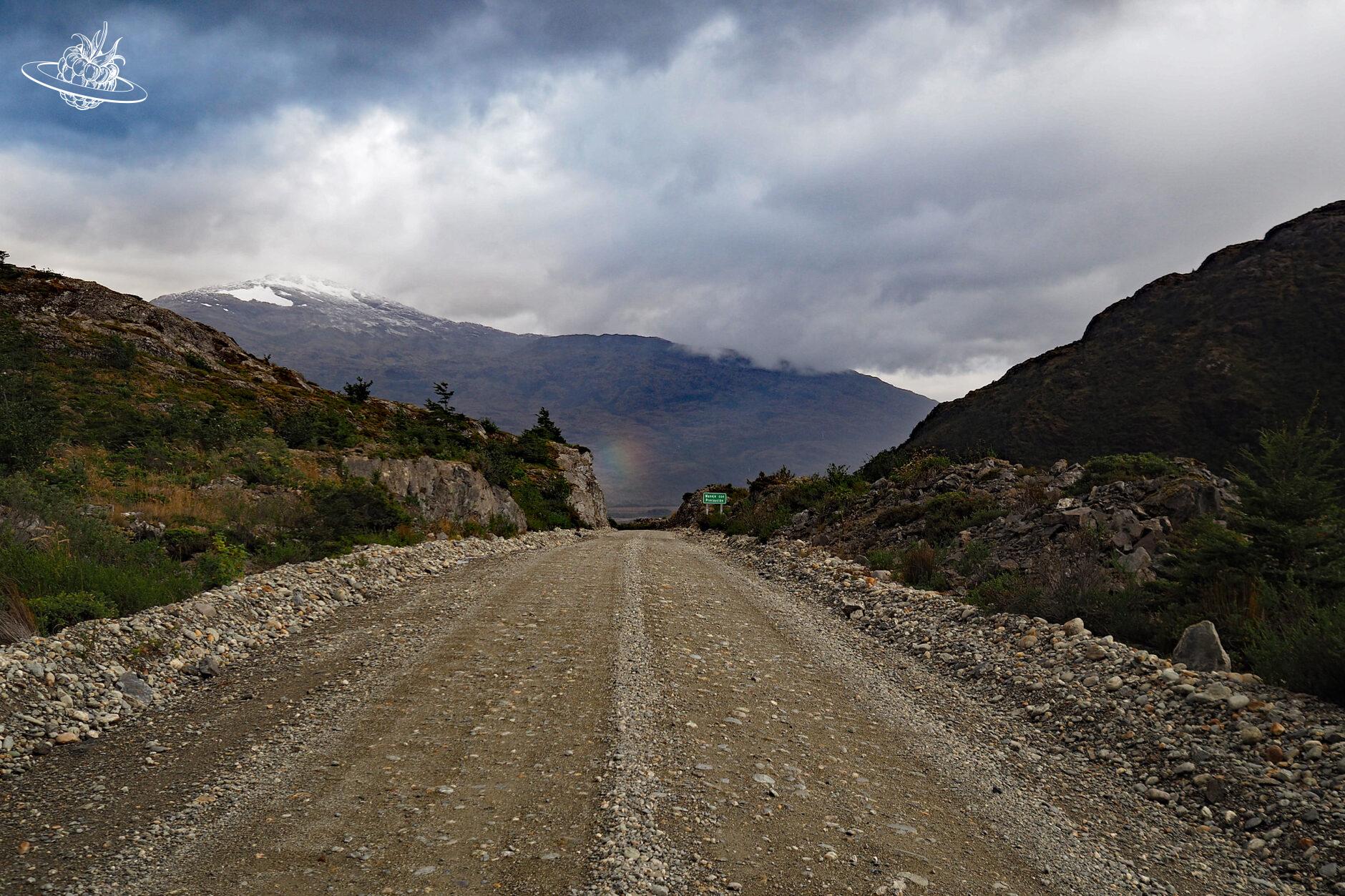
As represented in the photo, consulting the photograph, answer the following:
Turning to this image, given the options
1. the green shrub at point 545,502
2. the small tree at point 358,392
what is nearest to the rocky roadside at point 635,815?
the green shrub at point 545,502

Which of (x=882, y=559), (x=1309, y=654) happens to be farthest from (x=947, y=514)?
(x=1309, y=654)

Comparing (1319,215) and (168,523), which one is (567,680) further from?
(1319,215)

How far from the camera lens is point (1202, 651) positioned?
746 cm

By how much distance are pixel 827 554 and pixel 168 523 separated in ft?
56.1

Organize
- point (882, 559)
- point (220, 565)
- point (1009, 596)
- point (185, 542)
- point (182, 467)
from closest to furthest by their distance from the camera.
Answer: point (1009, 596) < point (220, 565) < point (185, 542) < point (882, 559) < point (182, 467)

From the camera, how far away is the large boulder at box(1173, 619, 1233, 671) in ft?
24.0

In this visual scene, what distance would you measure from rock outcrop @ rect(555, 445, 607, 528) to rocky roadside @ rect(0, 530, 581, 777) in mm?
33709

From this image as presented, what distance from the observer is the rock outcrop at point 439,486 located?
2516 cm

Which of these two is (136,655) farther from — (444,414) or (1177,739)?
(444,414)

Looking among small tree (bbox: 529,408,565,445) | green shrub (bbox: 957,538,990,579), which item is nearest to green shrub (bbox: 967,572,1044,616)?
green shrub (bbox: 957,538,990,579)

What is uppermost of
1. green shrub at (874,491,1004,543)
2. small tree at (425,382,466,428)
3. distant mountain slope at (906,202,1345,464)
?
distant mountain slope at (906,202,1345,464)

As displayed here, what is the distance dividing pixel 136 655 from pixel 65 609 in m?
1.33

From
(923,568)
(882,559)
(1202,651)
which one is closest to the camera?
(1202,651)

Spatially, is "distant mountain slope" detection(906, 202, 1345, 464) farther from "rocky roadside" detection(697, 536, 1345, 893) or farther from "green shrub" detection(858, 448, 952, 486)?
"rocky roadside" detection(697, 536, 1345, 893)
